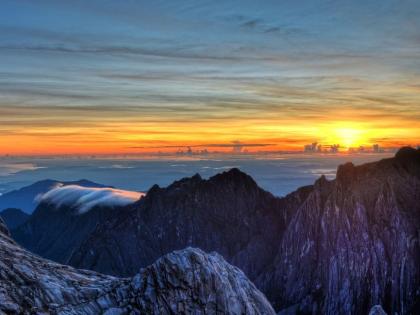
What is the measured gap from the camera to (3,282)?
41.7 meters

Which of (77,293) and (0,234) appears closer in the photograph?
(77,293)

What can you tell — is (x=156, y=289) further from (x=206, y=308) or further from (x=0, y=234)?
(x=0, y=234)

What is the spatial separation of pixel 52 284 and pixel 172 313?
36.5 feet

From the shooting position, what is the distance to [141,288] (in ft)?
155

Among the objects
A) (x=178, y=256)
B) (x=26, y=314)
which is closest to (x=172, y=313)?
(x=178, y=256)

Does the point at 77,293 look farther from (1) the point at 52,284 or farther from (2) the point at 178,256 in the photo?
(2) the point at 178,256

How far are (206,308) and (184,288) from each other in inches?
108

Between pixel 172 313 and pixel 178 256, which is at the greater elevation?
pixel 178 256

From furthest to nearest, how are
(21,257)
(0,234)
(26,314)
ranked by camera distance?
(0,234) < (21,257) < (26,314)

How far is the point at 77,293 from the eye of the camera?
45.9 metres

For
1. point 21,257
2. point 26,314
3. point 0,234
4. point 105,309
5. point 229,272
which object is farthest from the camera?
point 0,234

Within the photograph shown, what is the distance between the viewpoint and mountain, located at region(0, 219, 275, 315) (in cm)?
4341

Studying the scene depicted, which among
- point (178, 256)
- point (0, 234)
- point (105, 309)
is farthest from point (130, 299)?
point (0, 234)

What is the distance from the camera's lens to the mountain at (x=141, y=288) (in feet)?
142
